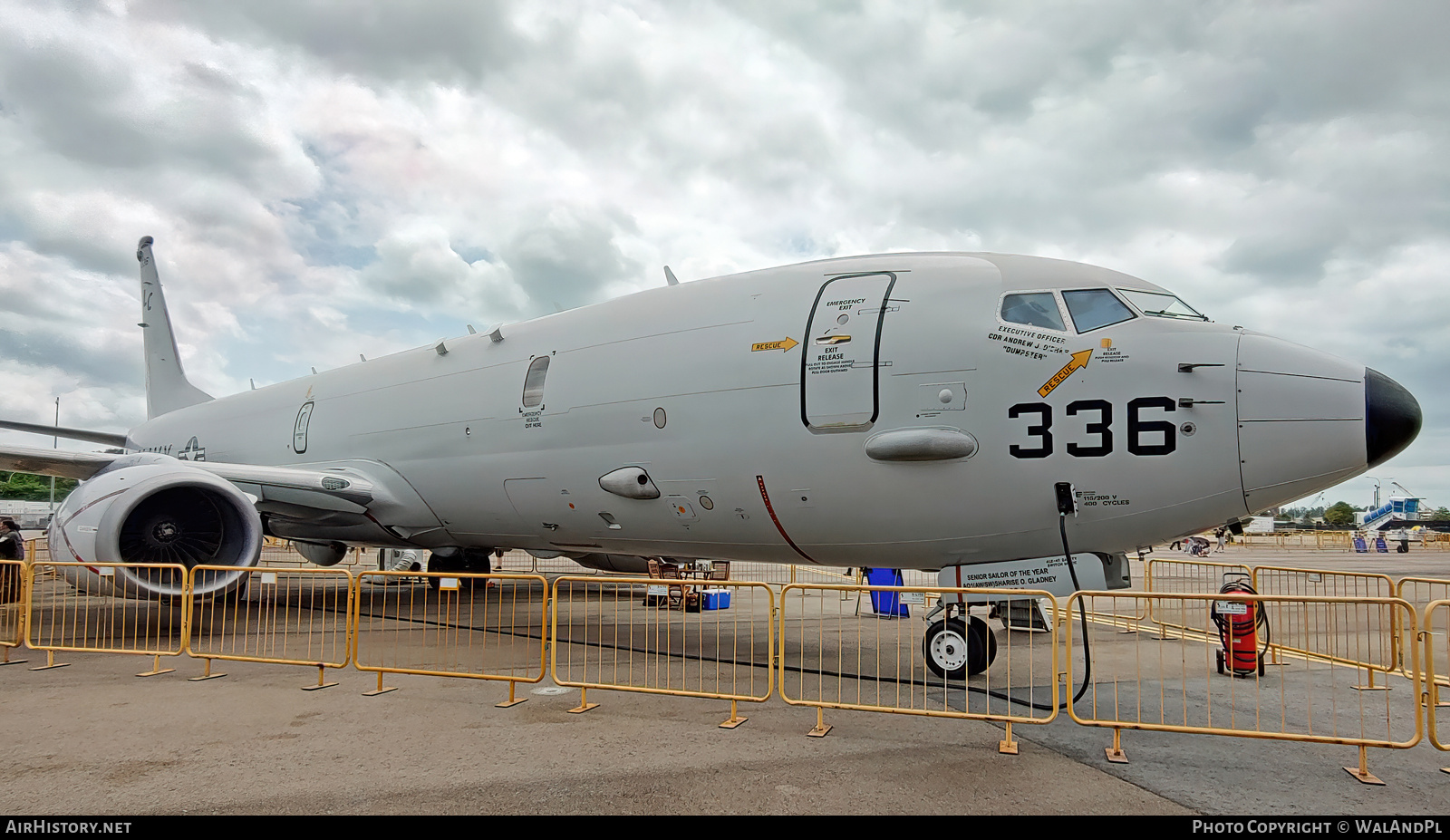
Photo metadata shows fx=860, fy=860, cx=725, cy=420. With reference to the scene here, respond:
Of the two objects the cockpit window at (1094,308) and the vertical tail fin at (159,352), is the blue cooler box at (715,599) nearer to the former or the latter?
the cockpit window at (1094,308)

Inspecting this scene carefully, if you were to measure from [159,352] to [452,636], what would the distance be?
1357 centimetres

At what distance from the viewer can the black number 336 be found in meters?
5.81

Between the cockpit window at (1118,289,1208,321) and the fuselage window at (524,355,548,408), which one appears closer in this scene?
the cockpit window at (1118,289,1208,321)

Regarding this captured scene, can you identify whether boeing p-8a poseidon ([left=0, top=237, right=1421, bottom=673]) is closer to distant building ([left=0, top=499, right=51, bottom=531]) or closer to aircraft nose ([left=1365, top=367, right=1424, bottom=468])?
aircraft nose ([left=1365, top=367, right=1424, bottom=468])

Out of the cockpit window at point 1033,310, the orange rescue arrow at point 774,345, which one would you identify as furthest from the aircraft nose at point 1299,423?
the orange rescue arrow at point 774,345

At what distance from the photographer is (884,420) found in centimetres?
660

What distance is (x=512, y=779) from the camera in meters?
4.54

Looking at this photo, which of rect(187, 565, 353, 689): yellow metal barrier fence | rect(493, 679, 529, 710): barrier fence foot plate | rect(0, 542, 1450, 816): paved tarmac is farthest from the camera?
rect(187, 565, 353, 689): yellow metal barrier fence

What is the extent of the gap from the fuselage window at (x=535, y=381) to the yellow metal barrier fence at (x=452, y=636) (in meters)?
1.85

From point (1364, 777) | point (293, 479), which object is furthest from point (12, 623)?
point (1364, 777)

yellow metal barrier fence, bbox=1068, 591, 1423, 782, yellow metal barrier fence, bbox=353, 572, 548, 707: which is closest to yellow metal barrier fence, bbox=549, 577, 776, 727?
yellow metal barrier fence, bbox=353, 572, 548, 707

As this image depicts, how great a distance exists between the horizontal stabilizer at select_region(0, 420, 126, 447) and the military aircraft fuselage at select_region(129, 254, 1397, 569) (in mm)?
9784
